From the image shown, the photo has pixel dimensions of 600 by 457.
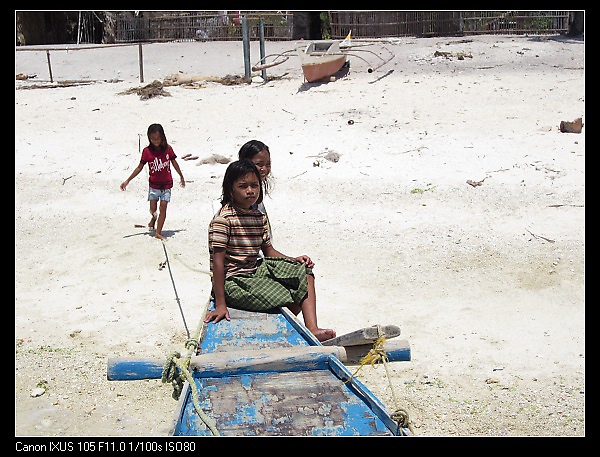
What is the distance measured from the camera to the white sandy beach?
4.89 m

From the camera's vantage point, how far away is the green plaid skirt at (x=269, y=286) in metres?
4.25

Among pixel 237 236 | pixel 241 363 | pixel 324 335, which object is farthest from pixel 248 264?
pixel 241 363

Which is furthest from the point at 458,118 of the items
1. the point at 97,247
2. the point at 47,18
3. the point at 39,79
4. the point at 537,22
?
the point at 47,18

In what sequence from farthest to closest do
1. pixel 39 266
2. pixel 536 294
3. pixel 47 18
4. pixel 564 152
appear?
pixel 47 18, pixel 564 152, pixel 39 266, pixel 536 294

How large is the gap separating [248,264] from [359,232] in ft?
12.2

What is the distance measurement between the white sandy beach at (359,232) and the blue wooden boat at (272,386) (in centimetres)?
108

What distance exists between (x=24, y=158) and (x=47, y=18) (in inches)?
760

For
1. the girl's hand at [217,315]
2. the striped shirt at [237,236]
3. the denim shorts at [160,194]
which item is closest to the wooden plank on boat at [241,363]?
the girl's hand at [217,315]

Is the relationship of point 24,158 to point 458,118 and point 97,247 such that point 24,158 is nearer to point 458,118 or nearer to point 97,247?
point 97,247

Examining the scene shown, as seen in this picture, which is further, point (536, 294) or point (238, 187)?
point (536, 294)

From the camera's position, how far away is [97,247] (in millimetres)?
7836

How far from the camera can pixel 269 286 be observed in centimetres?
431

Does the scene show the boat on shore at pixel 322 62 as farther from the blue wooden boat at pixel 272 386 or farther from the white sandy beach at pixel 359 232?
the blue wooden boat at pixel 272 386

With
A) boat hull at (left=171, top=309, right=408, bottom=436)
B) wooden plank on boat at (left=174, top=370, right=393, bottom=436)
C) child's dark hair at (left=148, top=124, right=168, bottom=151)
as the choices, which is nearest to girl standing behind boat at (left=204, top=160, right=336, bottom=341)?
boat hull at (left=171, top=309, right=408, bottom=436)
